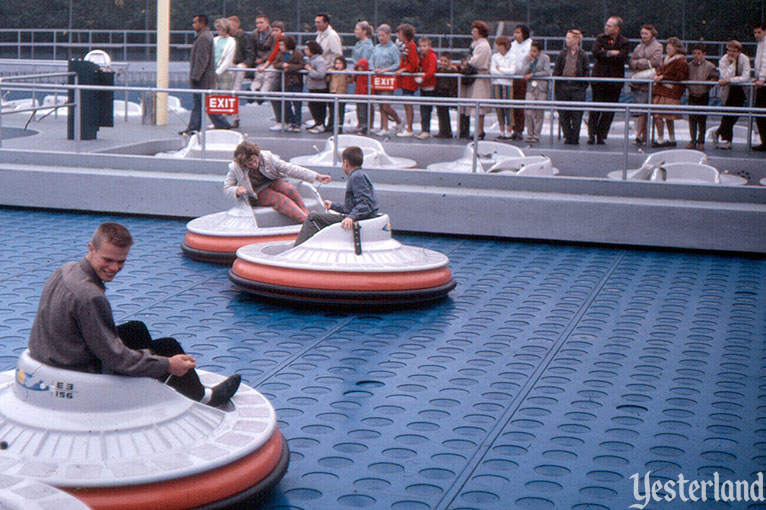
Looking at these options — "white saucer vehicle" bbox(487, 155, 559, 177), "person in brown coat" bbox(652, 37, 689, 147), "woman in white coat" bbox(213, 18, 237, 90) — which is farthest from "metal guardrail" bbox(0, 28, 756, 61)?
"white saucer vehicle" bbox(487, 155, 559, 177)

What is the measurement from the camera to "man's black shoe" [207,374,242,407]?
472 cm

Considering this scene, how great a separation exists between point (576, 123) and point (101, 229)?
10794 millimetres

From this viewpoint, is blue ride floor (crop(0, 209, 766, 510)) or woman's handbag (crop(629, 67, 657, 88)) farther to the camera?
woman's handbag (crop(629, 67, 657, 88))

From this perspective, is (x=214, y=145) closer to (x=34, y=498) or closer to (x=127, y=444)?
(x=127, y=444)

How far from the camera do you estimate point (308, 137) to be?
14.7 meters

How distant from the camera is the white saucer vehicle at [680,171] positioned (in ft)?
37.4

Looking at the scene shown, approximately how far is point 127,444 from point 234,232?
5090 mm

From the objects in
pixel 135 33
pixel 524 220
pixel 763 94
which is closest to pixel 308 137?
pixel 524 220

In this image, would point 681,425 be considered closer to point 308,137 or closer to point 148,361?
point 148,361

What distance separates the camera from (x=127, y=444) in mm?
4301

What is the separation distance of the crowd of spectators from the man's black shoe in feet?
30.8

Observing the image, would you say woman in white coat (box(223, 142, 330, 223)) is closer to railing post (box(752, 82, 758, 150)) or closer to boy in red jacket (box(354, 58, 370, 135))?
boy in red jacket (box(354, 58, 370, 135))
